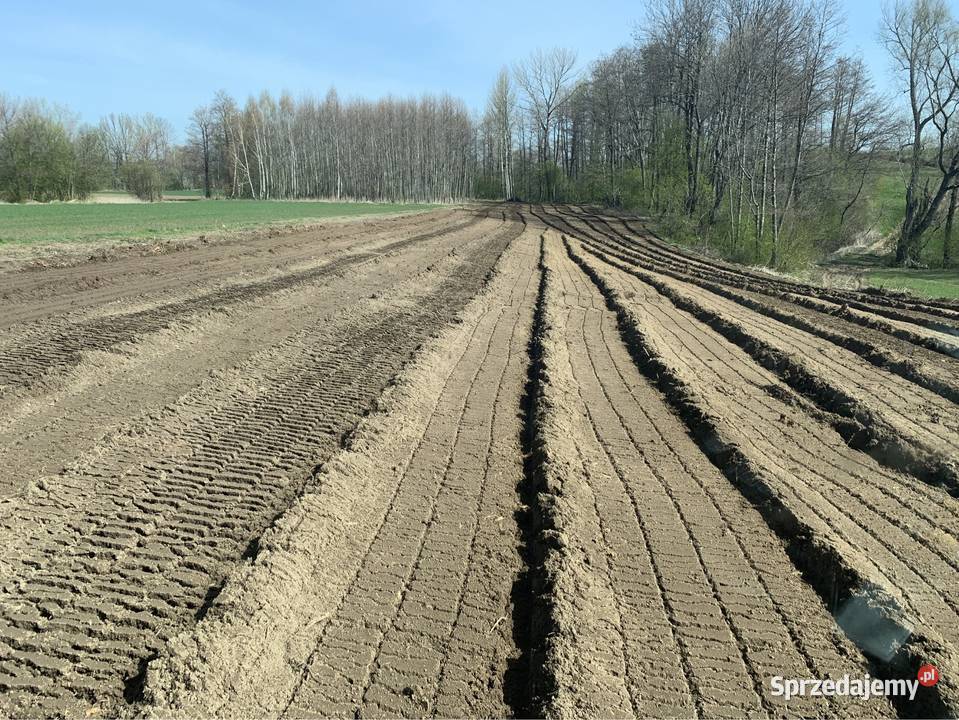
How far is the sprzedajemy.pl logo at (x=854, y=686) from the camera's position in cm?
299

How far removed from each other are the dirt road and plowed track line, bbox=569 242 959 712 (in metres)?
0.03

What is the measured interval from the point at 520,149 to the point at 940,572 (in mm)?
81473

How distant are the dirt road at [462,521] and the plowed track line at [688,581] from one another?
0.7 inches

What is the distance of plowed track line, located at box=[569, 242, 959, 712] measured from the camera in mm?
3779

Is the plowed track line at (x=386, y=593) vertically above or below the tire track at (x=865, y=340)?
below

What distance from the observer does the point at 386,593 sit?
3.62 metres

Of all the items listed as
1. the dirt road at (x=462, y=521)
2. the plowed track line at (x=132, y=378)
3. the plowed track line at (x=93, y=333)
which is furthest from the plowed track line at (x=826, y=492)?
the plowed track line at (x=93, y=333)

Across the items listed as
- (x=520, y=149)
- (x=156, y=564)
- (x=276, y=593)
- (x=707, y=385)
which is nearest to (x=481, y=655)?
(x=276, y=593)

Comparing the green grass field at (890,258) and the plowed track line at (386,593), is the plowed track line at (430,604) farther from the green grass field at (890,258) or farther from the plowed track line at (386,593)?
the green grass field at (890,258)

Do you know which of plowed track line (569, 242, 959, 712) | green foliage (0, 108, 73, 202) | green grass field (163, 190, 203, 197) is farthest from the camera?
green grass field (163, 190, 203, 197)

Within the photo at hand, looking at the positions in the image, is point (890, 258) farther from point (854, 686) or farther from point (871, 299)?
point (854, 686)

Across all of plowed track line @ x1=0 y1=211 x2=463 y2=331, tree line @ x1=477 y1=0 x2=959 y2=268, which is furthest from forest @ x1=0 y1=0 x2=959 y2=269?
plowed track line @ x1=0 y1=211 x2=463 y2=331

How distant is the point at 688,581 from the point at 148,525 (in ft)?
11.9

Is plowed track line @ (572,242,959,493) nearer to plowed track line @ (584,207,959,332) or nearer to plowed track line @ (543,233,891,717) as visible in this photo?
plowed track line @ (543,233,891,717)
